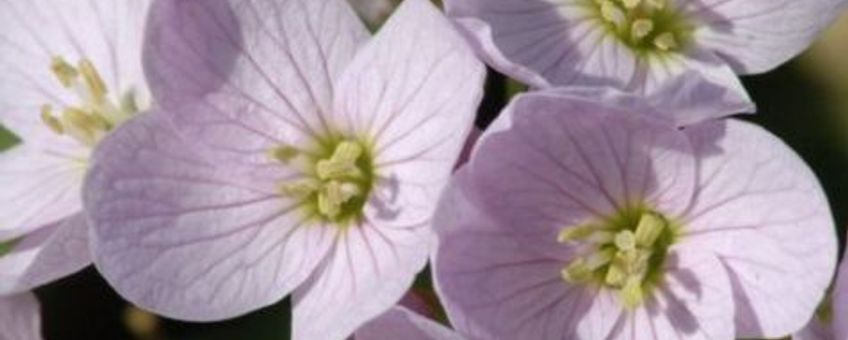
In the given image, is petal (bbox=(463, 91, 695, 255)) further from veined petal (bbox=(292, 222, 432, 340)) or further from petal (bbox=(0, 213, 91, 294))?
petal (bbox=(0, 213, 91, 294))

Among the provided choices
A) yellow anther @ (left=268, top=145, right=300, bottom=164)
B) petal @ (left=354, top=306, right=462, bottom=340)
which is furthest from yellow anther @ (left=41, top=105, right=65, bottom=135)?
petal @ (left=354, top=306, right=462, bottom=340)

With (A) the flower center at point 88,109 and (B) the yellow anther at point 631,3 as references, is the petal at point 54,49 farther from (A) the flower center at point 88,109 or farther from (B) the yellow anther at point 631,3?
(B) the yellow anther at point 631,3

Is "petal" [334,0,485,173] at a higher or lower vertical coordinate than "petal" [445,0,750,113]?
higher

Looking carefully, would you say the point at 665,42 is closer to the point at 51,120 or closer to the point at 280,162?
the point at 280,162

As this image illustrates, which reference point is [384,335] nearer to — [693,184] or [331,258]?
[331,258]

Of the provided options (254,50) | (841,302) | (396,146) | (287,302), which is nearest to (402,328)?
(396,146)

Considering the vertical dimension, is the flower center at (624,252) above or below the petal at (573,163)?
below

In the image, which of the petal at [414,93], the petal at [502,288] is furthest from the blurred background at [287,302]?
the petal at [502,288]
